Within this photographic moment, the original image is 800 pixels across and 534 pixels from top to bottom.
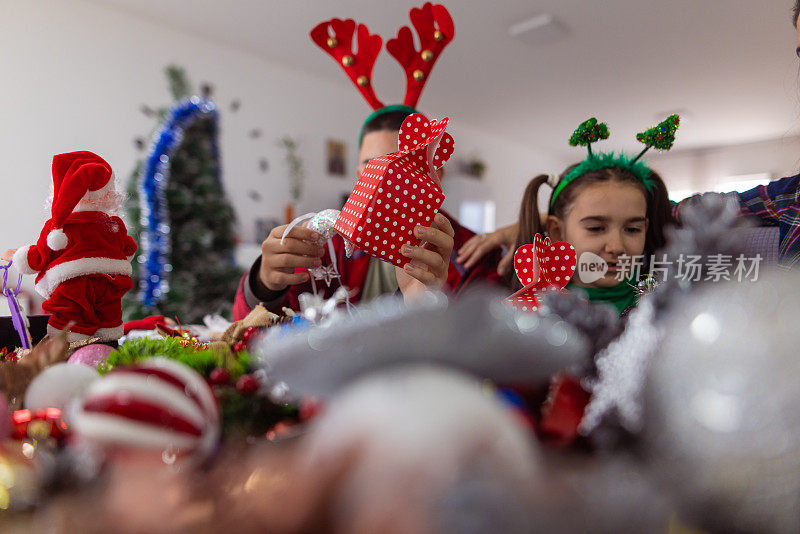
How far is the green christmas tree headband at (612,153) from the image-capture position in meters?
0.77

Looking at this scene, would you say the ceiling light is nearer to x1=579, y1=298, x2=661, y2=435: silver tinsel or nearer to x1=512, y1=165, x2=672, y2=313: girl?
x1=512, y1=165, x2=672, y2=313: girl

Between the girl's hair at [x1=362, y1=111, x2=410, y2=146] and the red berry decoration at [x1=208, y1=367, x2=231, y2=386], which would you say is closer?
the red berry decoration at [x1=208, y1=367, x2=231, y2=386]

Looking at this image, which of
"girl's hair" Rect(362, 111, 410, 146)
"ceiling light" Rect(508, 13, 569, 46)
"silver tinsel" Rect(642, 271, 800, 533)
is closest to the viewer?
"silver tinsel" Rect(642, 271, 800, 533)

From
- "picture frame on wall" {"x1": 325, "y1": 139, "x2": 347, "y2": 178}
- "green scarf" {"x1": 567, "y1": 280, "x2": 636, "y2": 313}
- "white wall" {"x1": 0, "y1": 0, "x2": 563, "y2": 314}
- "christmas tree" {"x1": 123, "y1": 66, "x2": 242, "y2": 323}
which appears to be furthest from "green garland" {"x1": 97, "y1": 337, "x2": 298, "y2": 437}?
"picture frame on wall" {"x1": 325, "y1": 139, "x2": 347, "y2": 178}

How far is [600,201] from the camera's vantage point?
0.90 metres

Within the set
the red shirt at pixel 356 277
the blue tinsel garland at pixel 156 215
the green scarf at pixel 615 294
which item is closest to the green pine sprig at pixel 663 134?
the green scarf at pixel 615 294

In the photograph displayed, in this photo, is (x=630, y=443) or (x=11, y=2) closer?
(x=630, y=443)

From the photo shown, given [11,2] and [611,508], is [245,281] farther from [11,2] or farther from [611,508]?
[11,2]

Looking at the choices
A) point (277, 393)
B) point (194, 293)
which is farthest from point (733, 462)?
point (194, 293)

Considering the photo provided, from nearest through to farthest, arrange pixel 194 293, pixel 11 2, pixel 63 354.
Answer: pixel 63 354 → pixel 11 2 → pixel 194 293

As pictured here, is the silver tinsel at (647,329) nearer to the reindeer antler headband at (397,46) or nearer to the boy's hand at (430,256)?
the boy's hand at (430,256)

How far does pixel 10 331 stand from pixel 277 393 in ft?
1.54

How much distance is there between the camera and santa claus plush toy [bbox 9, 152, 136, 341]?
510 millimetres

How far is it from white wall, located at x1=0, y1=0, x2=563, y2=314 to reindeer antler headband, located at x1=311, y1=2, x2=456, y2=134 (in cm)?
104
